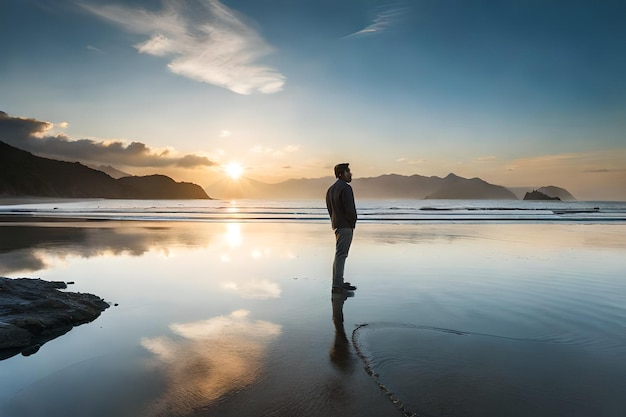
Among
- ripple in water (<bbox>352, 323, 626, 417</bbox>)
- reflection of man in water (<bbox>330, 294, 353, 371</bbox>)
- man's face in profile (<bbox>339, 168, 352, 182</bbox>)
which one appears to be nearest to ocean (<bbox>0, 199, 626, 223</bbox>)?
man's face in profile (<bbox>339, 168, 352, 182</bbox>)

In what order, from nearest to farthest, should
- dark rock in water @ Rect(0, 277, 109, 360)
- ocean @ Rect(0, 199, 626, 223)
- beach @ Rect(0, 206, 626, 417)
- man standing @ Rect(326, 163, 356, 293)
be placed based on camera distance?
beach @ Rect(0, 206, 626, 417) < dark rock in water @ Rect(0, 277, 109, 360) < man standing @ Rect(326, 163, 356, 293) < ocean @ Rect(0, 199, 626, 223)

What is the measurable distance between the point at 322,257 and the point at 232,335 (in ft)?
25.9

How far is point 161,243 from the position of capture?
17.2 meters

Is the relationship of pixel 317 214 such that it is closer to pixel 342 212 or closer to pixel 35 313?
pixel 342 212

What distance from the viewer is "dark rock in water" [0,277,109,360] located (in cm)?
554

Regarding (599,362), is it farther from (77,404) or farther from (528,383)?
(77,404)

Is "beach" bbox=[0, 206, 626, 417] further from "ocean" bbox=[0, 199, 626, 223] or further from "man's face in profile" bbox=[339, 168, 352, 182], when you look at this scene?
"ocean" bbox=[0, 199, 626, 223]

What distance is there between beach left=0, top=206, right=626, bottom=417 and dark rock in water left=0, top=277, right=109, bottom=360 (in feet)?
0.94

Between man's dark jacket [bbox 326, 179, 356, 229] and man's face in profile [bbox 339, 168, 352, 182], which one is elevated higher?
man's face in profile [bbox 339, 168, 352, 182]

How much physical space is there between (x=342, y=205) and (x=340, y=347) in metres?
4.28

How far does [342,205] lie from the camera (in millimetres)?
9094

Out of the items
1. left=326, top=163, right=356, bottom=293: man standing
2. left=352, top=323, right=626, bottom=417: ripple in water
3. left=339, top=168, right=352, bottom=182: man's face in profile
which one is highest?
left=339, top=168, right=352, bottom=182: man's face in profile

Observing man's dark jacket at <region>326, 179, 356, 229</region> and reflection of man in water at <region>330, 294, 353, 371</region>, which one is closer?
reflection of man in water at <region>330, 294, 353, 371</region>

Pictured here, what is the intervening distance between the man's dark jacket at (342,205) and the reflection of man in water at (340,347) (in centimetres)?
239
